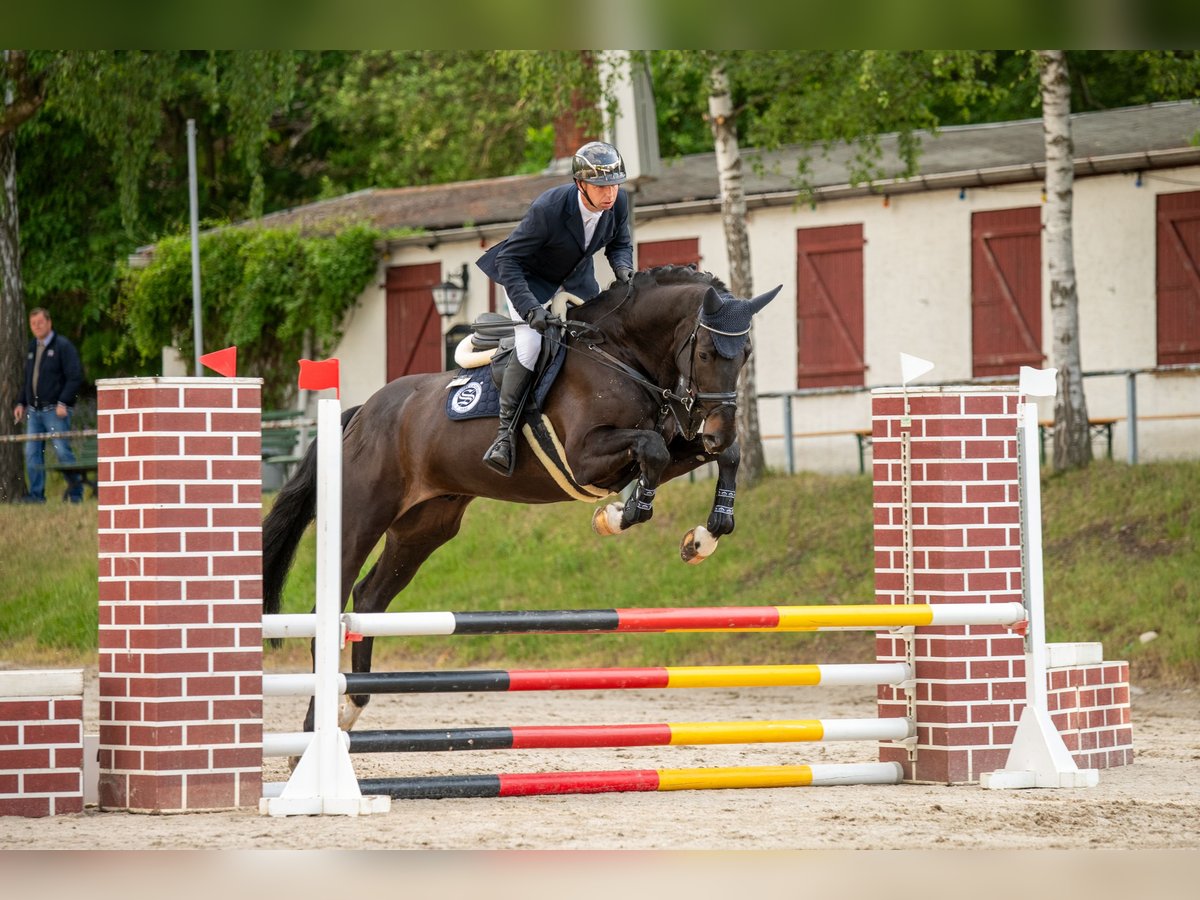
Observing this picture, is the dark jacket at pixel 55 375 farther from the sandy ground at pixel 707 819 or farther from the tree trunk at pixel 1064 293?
the sandy ground at pixel 707 819

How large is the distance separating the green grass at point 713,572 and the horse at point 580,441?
527cm

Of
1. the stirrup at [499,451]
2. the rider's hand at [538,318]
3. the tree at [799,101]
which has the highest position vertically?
the tree at [799,101]

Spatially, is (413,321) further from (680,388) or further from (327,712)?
(327,712)

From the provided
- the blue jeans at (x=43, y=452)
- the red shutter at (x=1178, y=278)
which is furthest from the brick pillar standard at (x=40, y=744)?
the red shutter at (x=1178, y=278)

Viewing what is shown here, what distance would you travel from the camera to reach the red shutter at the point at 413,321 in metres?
20.6

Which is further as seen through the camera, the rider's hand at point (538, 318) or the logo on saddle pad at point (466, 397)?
the logo on saddle pad at point (466, 397)

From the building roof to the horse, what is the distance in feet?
28.1

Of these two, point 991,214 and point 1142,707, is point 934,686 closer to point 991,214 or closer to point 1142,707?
point 1142,707

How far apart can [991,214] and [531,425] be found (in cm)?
1126

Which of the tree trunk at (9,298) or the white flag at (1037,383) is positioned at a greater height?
the tree trunk at (9,298)

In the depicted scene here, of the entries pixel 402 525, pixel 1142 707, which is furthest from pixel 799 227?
pixel 402 525

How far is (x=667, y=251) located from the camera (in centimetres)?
1888

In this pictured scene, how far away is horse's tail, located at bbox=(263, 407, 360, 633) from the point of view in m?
7.13

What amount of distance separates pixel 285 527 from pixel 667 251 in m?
12.1
